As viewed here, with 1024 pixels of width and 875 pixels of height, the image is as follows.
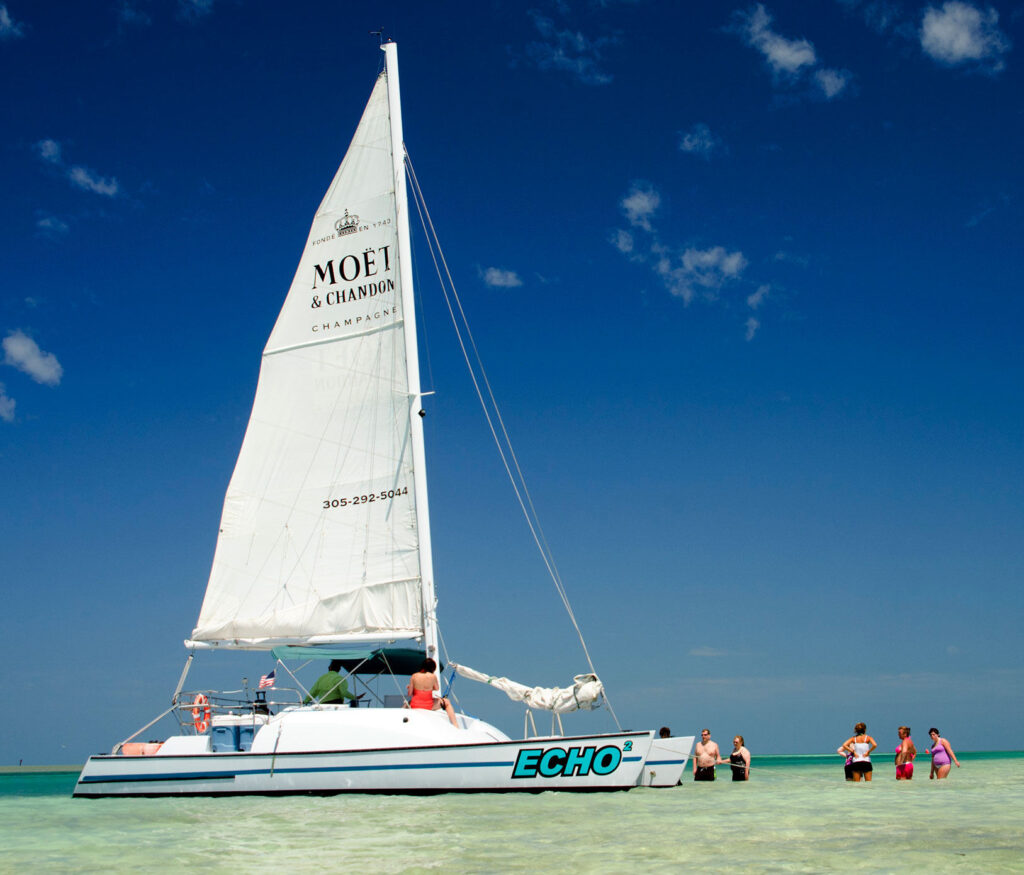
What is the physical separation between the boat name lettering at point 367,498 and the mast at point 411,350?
1.46ft

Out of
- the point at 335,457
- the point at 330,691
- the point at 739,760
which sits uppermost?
the point at 335,457

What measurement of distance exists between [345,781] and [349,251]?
1027 cm

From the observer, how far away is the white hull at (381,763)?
14.1 m

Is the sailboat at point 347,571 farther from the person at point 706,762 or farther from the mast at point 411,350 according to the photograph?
the person at point 706,762

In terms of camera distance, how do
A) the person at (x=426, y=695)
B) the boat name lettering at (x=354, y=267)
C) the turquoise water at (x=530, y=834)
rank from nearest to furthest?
the turquoise water at (x=530, y=834) → the person at (x=426, y=695) → the boat name lettering at (x=354, y=267)

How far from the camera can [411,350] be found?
18.3 m

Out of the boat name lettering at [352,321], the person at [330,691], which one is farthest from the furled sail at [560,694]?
the boat name lettering at [352,321]

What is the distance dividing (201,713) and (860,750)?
12687 millimetres

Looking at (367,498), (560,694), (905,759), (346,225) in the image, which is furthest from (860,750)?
(346,225)

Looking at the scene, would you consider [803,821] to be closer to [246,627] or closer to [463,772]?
[463,772]

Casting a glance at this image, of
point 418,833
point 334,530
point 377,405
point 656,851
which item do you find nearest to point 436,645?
point 334,530

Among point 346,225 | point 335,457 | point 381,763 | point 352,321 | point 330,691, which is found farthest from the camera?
point 346,225

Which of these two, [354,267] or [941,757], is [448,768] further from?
[941,757]

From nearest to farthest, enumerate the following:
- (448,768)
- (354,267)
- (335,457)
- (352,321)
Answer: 1. (448,768)
2. (335,457)
3. (352,321)
4. (354,267)
